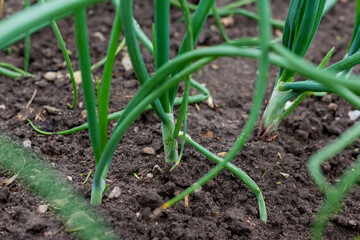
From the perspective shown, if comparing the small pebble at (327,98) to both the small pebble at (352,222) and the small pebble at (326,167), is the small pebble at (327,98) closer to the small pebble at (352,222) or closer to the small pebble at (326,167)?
the small pebble at (326,167)

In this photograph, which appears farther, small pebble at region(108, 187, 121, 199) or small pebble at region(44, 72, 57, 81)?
small pebble at region(44, 72, 57, 81)

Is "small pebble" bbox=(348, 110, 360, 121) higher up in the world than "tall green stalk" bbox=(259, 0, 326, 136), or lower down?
higher up

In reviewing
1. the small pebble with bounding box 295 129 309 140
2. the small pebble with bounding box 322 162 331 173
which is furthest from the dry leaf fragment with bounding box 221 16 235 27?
the small pebble with bounding box 322 162 331 173

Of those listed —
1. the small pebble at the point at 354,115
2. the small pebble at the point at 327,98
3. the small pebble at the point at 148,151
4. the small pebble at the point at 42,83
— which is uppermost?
the small pebble at the point at 354,115

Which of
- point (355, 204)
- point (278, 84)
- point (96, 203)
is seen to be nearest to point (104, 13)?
point (278, 84)

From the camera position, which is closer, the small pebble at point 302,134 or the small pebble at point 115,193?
the small pebble at point 115,193

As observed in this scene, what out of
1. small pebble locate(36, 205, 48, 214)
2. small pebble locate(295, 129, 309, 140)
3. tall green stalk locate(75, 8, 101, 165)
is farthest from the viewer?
small pebble locate(295, 129, 309, 140)

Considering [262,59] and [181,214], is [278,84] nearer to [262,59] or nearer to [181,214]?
[181,214]

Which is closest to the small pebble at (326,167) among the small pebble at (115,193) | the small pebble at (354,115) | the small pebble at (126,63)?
the small pebble at (354,115)

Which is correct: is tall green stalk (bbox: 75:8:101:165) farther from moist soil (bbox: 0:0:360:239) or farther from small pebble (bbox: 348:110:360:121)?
small pebble (bbox: 348:110:360:121)
